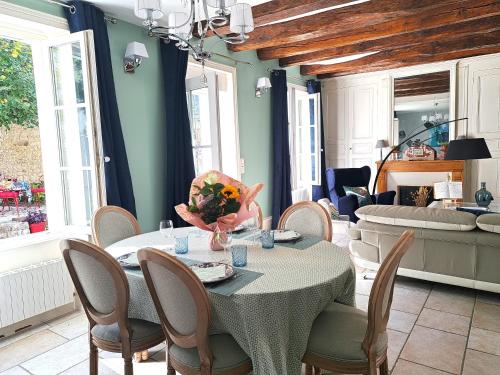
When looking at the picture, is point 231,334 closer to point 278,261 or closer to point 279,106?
point 278,261

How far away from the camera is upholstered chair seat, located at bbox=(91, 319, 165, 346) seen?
5.51 ft

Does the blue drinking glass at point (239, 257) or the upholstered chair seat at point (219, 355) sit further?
the blue drinking glass at point (239, 257)

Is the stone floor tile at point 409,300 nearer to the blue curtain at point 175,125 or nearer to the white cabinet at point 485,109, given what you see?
the blue curtain at point 175,125

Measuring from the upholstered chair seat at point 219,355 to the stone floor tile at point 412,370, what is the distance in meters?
1.08

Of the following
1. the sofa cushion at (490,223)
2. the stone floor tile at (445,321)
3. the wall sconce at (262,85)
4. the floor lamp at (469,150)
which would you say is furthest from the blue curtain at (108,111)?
the floor lamp at (469,150)

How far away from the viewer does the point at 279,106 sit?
527 centimetres

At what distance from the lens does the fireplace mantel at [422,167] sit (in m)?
5.82

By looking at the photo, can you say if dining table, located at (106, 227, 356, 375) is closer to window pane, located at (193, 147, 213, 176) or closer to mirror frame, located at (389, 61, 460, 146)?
window pane, located at (193, 147, 213, 176)

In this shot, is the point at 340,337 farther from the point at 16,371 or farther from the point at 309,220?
the point at 16,371

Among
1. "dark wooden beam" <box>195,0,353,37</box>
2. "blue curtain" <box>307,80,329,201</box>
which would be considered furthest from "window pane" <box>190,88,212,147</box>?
"blue curtain" <box>307,80,329,201</box>

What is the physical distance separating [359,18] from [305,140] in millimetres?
3073

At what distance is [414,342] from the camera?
233 centimetres

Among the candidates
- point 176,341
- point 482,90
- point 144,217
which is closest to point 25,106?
point 144,217

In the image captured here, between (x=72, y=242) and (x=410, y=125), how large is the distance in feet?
19.5
